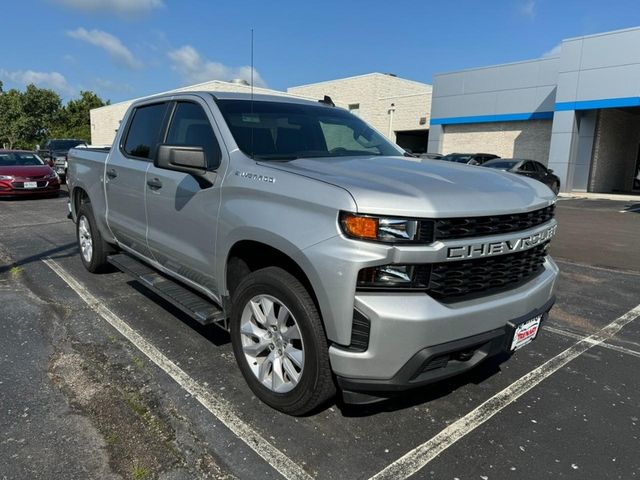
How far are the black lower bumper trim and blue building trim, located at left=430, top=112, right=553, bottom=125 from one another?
2463 cm

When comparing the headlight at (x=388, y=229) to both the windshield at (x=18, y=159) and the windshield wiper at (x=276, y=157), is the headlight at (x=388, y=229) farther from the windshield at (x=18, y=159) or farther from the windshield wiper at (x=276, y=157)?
the windshield at (x=18, y=159)

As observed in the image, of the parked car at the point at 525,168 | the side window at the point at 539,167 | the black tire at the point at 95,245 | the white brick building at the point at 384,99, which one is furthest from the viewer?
the white brick building at the point at 384,99

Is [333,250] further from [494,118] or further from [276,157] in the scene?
[494,118]

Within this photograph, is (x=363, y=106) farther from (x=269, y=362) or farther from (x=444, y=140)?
(x=269, y=362)

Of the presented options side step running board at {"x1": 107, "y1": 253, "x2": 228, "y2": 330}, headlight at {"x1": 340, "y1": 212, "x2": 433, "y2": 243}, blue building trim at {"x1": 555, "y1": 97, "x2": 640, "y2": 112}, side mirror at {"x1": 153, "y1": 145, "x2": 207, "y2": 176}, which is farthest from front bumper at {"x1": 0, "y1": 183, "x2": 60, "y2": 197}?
blue building trim at {"x1": 555, "y1": 97, "x2": 640, "y2": 112}

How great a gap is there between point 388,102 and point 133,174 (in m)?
33.5

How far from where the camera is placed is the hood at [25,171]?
13.9m

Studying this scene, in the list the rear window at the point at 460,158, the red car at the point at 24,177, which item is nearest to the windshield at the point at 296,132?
the red car at the point at 24,177

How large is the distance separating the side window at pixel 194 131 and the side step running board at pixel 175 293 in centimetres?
104

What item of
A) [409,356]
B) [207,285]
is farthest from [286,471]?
[207,285]

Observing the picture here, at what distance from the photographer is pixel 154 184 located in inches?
159

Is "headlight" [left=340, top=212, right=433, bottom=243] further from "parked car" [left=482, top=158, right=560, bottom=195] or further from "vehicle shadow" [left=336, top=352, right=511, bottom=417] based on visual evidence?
"parked car" [left=482, top=158, right=560, bottom=195]

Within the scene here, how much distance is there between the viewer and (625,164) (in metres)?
26.5

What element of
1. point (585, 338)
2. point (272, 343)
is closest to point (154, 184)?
point (272, 343)
